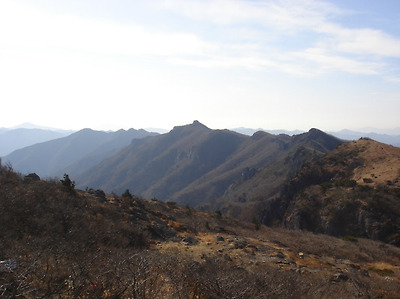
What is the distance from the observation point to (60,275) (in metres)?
5.53

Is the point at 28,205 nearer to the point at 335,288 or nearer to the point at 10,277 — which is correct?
the point at 10,277

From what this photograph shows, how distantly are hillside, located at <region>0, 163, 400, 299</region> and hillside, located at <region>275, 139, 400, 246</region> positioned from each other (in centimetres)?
1182

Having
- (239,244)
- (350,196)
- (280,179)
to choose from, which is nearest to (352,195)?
(350,196)

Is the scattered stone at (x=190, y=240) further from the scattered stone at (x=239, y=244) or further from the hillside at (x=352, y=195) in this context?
the hillside at (x=352, y=195)

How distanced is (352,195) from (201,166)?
132784 mm

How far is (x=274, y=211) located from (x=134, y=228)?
4235cm

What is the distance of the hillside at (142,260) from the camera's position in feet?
16.9

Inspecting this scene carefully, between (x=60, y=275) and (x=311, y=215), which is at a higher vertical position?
(x=60, y=275)

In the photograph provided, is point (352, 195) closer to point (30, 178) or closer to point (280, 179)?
point (30, 178)

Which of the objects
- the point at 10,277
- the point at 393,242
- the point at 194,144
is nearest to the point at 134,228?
the point at 10,277

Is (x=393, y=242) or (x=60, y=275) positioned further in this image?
(x=393, y=242)

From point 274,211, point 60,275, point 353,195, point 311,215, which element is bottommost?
point 274,211

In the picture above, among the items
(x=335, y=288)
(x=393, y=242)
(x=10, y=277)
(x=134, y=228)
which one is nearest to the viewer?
(x=10, y=277)

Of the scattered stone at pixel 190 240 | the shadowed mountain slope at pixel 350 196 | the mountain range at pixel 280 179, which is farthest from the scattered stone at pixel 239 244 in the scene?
the shadowed mountain slope at pixel 350 196
